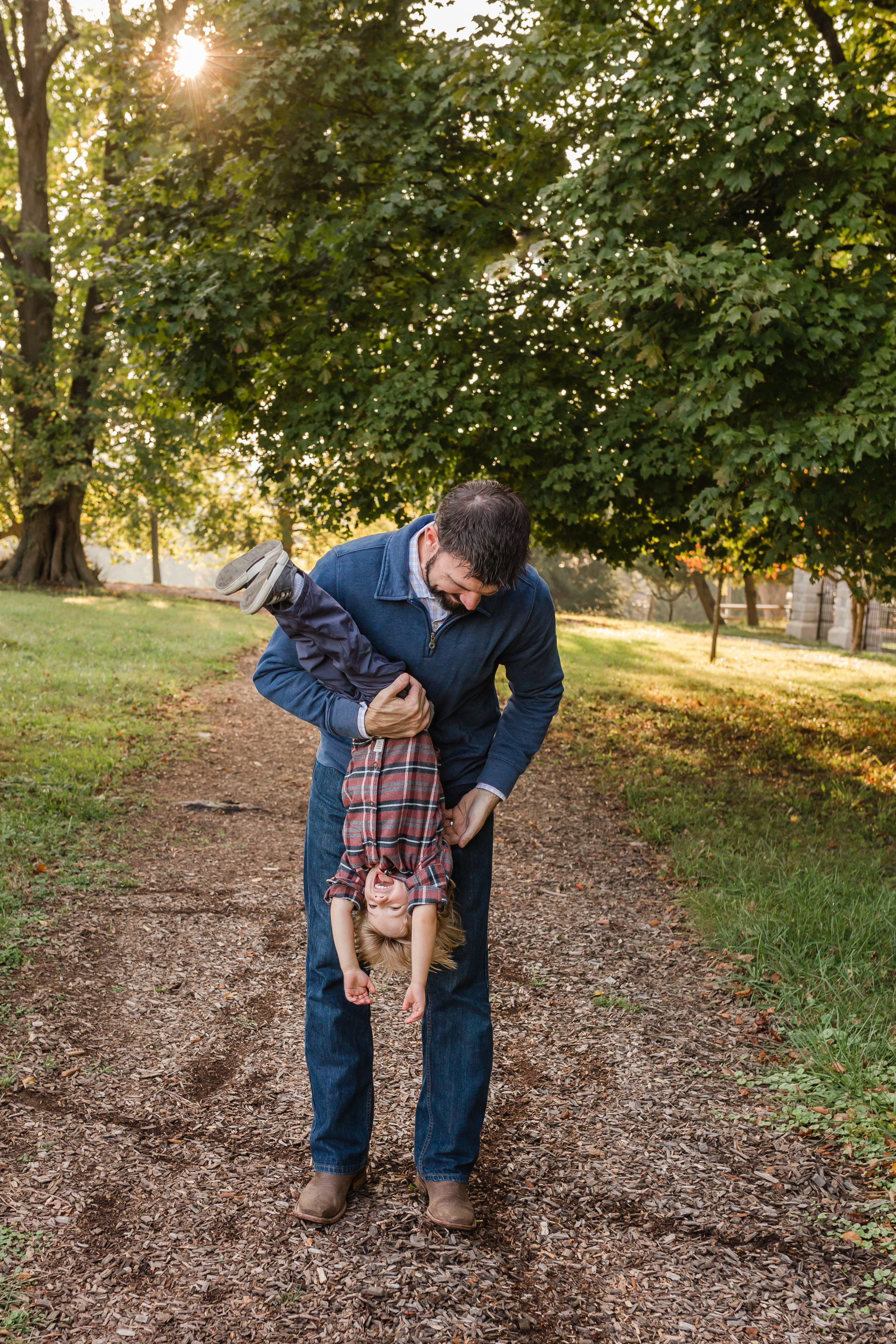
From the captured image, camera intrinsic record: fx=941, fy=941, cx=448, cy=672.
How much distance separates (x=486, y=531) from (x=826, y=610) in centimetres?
3240

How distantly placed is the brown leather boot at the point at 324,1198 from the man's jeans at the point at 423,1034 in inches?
1.1

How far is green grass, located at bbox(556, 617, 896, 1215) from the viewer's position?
3676 millimetres

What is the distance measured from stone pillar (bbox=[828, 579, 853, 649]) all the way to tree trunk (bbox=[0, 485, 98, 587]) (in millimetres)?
22503

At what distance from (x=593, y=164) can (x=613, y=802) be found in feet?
16.3

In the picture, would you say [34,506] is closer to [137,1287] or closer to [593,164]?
→ [593,164]

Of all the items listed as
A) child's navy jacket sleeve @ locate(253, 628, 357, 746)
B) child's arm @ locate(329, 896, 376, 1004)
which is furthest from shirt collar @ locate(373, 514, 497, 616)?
child's arm @ locate(329, 896, 376, 1004)

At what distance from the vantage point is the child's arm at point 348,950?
2.47 meters

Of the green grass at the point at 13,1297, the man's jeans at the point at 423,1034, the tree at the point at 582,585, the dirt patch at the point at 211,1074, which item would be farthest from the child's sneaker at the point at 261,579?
the tree at the point at 582,585

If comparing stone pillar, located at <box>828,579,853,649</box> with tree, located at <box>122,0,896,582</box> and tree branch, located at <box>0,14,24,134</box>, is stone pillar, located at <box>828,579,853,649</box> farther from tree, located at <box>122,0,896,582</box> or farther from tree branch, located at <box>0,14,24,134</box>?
tree branch, located at <box>0,14,24,134</box>

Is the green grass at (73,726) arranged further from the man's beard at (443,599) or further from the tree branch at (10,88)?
the tree branch at (10,88)

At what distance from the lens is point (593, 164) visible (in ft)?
22.6

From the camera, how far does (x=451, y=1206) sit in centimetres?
274

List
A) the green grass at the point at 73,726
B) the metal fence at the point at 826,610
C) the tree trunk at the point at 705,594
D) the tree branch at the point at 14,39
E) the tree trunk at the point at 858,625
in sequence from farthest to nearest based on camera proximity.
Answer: the metal fence at the point at 826,610 → the tree trunk at the point at 705,594 → the tree trunk at the point at 858,625 → the tree branch at the point at 14,39 → the green grass at the point at 73,726

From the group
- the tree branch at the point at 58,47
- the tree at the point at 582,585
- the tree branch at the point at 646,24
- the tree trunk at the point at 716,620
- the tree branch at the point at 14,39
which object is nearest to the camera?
the tree branch at the point at 646,24
